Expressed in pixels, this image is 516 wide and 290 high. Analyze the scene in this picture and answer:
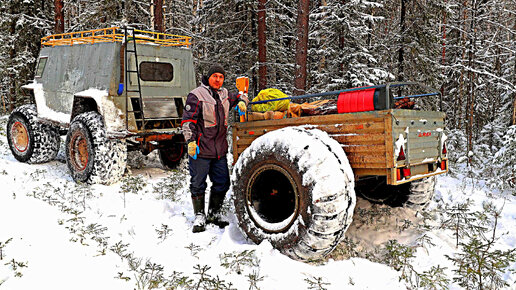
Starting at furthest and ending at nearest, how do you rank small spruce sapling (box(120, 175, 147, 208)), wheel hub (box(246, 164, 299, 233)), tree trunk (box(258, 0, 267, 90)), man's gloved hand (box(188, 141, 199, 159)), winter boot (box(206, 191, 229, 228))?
tree trunk (box(258, 0, 267, 90)), small spruce sapling (box(120, 175, 147, 208)), winter boot (box(206, 191, 229, 228)), man's gloved hand (box(188, 141, 199, 159)), wheel hub (box(246, 164, 299, 233))

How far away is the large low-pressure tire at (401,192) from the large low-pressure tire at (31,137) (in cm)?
737

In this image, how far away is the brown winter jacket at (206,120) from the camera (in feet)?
15.3

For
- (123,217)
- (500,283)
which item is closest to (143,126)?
(123,217)

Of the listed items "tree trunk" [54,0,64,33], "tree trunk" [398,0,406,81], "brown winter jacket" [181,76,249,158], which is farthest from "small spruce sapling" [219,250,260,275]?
"tree trunk" [54,0,64,33]

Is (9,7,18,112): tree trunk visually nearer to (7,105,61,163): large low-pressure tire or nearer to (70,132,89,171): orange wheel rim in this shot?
(7,105,61,163): large low-pressure tire

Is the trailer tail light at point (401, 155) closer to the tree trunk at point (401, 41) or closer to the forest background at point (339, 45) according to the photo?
the forest background at point (339, 45)

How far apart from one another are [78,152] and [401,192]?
20.3ft

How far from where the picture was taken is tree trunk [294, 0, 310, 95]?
1140 cm

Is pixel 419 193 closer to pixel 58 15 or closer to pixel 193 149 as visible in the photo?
pixel 193 149

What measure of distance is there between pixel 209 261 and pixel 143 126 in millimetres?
3915

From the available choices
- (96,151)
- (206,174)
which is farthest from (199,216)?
(96,151)

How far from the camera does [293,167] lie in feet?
12.0

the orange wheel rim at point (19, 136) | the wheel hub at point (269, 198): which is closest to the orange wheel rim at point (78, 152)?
the orange wheel rim at point (19, 136)

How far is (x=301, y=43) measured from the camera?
11.6 metres
